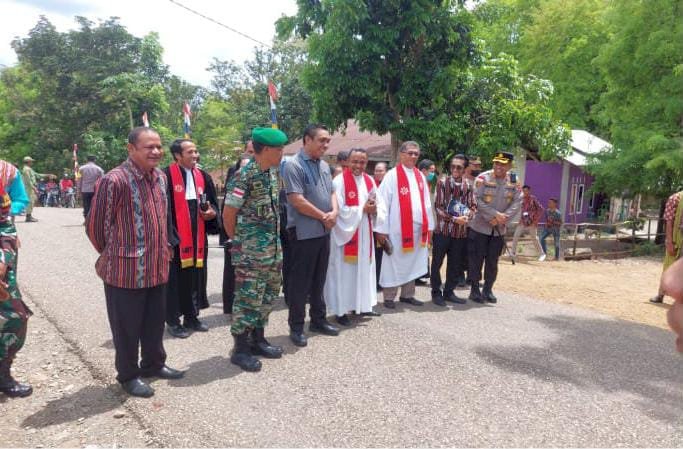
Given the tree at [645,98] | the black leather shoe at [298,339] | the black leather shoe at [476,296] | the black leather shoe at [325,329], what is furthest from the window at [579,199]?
the black leather shoe at [298,339]

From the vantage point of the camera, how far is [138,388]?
3488mm

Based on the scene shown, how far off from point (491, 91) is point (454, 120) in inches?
49.6

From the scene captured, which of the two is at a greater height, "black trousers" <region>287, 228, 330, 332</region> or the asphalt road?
"black trousers" <region>287, 228, 330, 332</region>

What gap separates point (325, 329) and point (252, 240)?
143cm

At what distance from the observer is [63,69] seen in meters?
29.3

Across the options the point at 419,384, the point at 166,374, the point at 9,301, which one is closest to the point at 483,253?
the point at 419,384

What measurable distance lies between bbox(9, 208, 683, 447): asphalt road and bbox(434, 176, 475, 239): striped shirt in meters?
1.01

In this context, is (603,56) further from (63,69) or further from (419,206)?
(63,69)

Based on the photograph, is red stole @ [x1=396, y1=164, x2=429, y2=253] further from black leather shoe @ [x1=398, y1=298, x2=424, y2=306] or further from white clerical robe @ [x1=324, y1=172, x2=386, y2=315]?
white clerical robe @ [x1=324, y1=172, x2=386, y2=315]

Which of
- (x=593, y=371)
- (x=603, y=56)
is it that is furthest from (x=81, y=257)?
(x=603, y=56)

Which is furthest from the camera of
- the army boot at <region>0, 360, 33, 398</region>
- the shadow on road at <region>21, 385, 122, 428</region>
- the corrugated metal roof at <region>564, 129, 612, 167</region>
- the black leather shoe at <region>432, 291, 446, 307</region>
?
the corrugated metal roof at <region>564, 129, 612, 167</region>

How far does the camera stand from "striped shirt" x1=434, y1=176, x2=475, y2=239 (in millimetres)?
6391

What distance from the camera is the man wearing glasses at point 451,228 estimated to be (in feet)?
21.0

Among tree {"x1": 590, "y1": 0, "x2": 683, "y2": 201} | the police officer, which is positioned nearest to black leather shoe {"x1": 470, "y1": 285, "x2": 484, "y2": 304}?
the police officer
